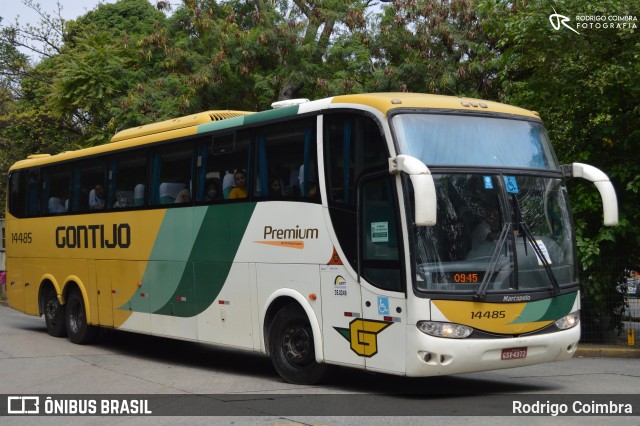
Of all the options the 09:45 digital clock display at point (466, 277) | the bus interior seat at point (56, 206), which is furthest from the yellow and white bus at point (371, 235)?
the bus interior seat at point (56, 206)

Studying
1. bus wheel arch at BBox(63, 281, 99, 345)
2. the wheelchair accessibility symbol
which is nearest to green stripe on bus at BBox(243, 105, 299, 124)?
the wheelchair accessibility symbol

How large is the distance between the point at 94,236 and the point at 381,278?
7907mm

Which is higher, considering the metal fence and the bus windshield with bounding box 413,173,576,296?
the bus windshield with bounding box 413,173,576,296

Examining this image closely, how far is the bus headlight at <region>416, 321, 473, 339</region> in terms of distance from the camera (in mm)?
9453

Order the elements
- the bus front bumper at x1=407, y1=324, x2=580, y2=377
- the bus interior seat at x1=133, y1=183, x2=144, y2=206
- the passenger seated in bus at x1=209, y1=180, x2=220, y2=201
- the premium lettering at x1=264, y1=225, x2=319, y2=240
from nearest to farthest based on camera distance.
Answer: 1. the bus front bumper at x1=407, y1=324, x2=580, y2=377
2. the premium lettering at x1=264, y1=225, x2=319, y2=240
3. the passenger seated in bus at x1=209, y1=180, x2=220, y2=201
4. the bus interior seat at x1=133, y1=183, x2=144, y2=206

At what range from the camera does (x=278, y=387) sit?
11.2 m

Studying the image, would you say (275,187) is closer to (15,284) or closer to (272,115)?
(272,115)

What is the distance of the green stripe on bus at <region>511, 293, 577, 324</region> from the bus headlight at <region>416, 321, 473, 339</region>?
0.66 metres

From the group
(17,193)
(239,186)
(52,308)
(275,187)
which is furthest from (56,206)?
(275,187)

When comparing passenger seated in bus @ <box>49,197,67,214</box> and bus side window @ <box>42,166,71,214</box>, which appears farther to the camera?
passenger seated in bus @ <box>49,197,67,214</box>

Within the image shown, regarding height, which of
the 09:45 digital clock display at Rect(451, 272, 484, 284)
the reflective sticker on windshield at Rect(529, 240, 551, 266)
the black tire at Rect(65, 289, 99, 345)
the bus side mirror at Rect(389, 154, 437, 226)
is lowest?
the black tire at Rect(65, 289, 99, 345)

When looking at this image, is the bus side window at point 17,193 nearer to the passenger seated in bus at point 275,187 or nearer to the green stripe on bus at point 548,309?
the passenger seated in bus at point 275,187

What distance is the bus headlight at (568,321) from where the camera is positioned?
10.3 metres

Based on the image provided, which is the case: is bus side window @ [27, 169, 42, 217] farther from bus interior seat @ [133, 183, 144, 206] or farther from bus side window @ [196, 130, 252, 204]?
bus side window @ [196, 130, 252, 204]
